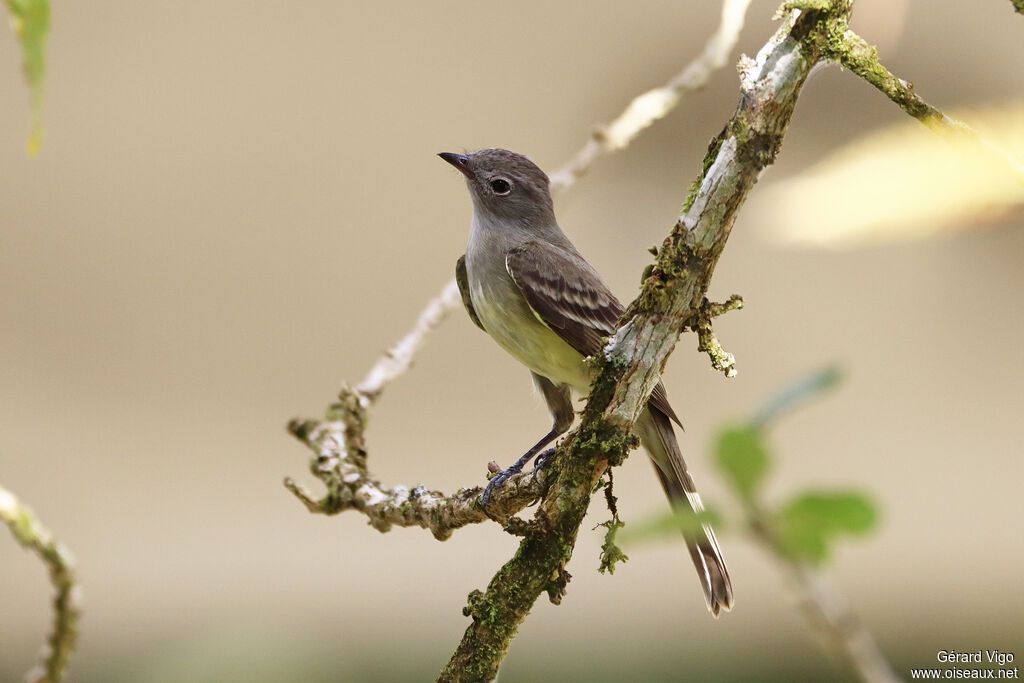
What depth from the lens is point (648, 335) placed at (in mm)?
2232

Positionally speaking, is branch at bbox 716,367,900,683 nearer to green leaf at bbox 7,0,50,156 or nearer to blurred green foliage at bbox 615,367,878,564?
blurred green foliage at bbox 615,367,878,564

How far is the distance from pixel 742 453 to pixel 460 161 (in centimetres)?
392

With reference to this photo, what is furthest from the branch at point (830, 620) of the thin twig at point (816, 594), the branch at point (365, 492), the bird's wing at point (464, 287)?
the bird's wing at point (464, 287)

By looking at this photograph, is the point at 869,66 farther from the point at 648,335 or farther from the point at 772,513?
the point at 772,513

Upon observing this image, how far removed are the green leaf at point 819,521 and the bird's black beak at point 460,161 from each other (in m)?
3.89

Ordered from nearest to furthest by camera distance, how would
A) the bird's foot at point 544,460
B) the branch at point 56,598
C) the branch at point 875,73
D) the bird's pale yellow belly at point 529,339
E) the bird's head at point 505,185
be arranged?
the branch at point 56,598 < the branch at point 875,73 < the bird's foot at point 544,460 < the bird's pale yellow belly at point 529,339 < the bird's head at point 505,185

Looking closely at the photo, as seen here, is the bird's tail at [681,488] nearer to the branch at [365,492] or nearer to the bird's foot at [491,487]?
the bird's foot at [491,487]

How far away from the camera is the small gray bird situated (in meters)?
3.59

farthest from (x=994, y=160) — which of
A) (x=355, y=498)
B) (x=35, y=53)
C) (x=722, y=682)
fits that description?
(x=722, y=682)

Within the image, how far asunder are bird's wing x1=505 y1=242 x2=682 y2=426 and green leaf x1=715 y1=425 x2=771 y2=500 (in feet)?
8.81

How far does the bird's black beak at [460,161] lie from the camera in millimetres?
4465

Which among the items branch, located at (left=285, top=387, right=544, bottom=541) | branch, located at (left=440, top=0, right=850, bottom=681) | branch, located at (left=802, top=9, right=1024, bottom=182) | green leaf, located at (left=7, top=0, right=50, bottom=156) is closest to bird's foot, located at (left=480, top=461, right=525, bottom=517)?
branch, located at (left=285, top=387, right=544, bottom=541)

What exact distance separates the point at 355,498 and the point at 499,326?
0.94 meters

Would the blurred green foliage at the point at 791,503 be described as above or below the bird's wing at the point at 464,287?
below
